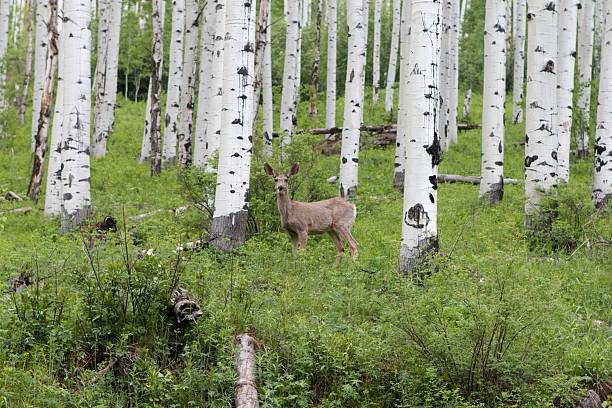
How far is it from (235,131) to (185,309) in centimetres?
460

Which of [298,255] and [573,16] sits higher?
[573,16]

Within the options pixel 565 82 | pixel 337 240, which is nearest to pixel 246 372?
pixel 337 240

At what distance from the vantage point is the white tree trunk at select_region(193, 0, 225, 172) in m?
Answer: 15.5

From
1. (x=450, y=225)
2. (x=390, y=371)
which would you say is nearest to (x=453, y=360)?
(x=390, y=371)

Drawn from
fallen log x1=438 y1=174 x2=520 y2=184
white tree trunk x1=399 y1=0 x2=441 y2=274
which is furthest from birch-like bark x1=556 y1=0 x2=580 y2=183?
white tree trunk x1=399 y1=0 x2=441 y2=274

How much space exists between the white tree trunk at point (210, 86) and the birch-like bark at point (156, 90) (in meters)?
1.80

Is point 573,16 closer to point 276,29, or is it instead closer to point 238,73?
point 238,73

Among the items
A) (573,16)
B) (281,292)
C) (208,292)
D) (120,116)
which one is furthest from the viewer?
(120,116)

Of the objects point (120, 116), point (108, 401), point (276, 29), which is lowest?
point (108, 401)

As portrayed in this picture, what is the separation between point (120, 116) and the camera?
36.6 metres

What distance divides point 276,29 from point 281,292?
118 ft

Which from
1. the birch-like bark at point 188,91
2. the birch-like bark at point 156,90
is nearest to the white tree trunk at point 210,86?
the birch-like bark at point 188,91

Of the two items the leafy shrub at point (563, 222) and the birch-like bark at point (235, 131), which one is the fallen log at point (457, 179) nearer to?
the leafy shrub at point (563, 222)

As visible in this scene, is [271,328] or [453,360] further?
[271,328]
